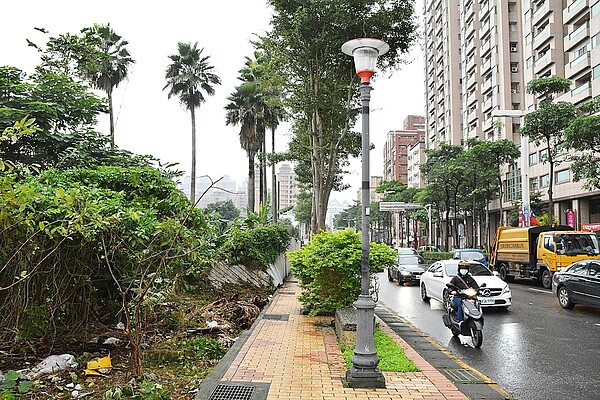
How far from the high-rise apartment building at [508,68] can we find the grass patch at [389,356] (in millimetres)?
24408

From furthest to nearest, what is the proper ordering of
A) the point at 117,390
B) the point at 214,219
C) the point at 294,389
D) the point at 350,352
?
the point at 214,219 < the point at 350,352 < the point at 294,389 < the point at 117,390

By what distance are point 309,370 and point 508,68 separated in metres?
55.8

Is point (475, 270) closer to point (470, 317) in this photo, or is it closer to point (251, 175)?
point (470, 317)

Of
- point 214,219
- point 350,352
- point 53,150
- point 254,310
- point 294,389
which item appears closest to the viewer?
point 294,389

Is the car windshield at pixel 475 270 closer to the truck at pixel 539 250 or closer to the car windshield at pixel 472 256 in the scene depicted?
the truck at pixel 539 250

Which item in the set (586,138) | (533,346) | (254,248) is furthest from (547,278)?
(533,346)

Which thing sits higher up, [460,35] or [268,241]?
[460,35]

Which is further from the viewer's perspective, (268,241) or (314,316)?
(268,241)

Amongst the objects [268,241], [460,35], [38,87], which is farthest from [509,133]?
[38,87]

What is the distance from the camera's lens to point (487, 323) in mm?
13531

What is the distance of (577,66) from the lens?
136 ft

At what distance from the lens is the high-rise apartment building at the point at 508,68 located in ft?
136

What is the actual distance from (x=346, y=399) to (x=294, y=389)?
72 cm

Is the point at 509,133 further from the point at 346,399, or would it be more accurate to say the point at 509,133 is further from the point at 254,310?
the point at 346,399
